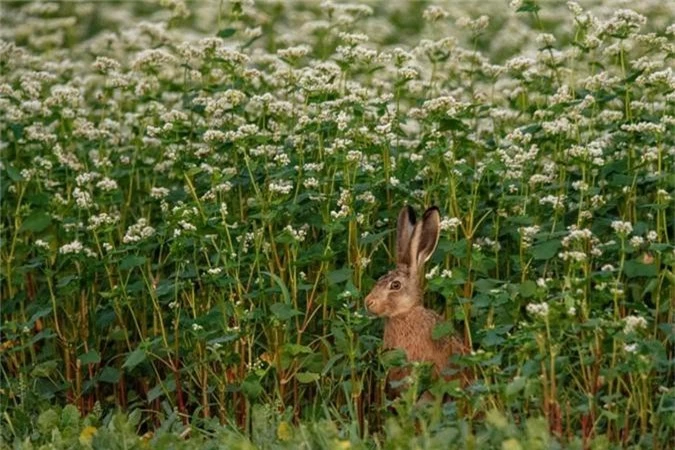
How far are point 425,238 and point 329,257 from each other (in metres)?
0.42

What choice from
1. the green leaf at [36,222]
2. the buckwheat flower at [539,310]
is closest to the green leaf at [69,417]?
the green leaf at [36,222]

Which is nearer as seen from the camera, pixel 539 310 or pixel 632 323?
pixel 539 310

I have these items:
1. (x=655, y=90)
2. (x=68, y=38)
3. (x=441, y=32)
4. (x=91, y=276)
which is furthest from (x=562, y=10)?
(x=91, y=276)

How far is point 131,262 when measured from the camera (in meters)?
7.16

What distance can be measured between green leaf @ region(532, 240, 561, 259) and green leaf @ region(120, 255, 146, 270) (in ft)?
5.09

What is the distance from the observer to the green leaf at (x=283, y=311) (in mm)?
6945

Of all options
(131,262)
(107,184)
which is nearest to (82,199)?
(107,184)

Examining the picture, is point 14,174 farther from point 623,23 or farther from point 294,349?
point 623,23

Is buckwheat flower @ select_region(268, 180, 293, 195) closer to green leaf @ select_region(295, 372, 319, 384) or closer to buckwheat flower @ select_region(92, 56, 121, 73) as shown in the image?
green leaf @ select_region(295, 372, 319, 384)

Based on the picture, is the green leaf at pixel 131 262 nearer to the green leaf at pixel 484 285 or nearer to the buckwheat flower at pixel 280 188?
the buckwheat flower at pixel 280 188

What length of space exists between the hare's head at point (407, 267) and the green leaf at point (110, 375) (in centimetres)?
112

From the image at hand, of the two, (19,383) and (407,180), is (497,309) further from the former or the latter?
(19,383)

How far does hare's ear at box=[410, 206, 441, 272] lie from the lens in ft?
23.5

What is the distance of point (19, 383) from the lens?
754cm
